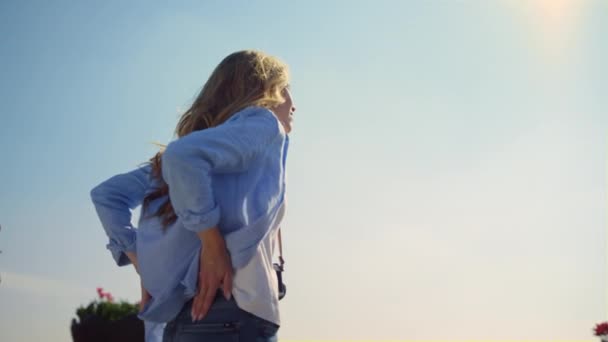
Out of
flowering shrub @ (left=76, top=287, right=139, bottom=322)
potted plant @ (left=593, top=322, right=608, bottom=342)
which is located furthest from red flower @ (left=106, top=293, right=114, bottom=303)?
potted plant @ (left=593, top=322, right=608, bottom=342)

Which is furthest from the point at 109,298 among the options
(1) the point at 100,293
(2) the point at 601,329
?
(2) the point at 601,329

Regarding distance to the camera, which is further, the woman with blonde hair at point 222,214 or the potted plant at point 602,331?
the potted plant at point 602,331

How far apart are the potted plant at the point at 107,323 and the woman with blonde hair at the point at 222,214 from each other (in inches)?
277

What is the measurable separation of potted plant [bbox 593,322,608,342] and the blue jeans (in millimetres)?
8148

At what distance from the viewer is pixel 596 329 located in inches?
366

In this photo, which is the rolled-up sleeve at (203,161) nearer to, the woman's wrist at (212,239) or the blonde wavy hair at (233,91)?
the woman's wrist at (212,239)

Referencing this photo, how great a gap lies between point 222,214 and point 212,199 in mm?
107

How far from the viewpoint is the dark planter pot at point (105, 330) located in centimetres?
902

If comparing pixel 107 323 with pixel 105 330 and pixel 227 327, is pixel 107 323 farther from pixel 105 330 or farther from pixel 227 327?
pixel 227 327

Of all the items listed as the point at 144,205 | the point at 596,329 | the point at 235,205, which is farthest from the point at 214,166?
the point at 596,329

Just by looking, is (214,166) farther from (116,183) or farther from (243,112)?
(116,183)

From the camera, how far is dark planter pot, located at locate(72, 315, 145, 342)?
Answer: 9016mm

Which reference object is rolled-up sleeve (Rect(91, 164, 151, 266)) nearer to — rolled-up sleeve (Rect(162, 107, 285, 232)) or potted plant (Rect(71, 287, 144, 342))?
rolled-up sleeve (Rect(162, 107, 285, 232))

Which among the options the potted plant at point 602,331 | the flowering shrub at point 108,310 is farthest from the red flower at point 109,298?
the potted plant at point 602,331
